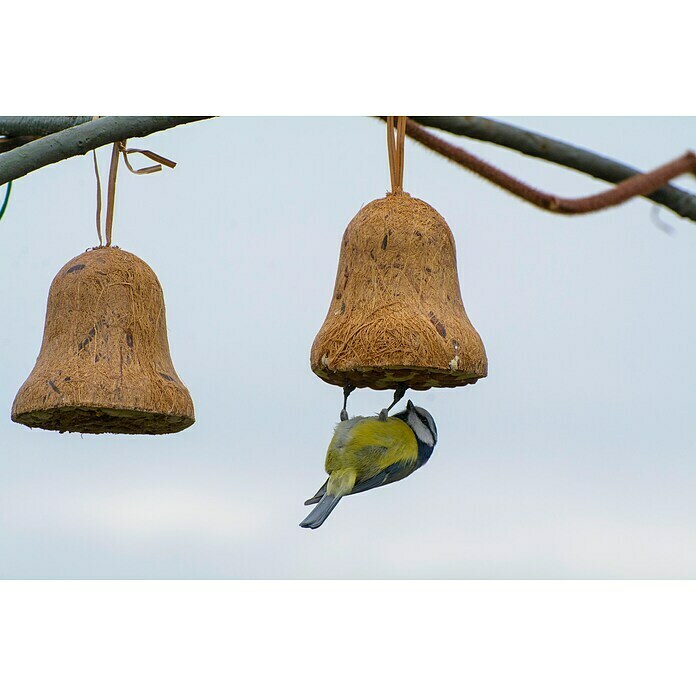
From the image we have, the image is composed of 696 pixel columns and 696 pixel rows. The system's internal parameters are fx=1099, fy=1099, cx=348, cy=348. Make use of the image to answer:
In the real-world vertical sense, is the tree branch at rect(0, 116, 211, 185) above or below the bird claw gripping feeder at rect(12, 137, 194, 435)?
above

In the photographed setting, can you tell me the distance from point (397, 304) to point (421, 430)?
86cm

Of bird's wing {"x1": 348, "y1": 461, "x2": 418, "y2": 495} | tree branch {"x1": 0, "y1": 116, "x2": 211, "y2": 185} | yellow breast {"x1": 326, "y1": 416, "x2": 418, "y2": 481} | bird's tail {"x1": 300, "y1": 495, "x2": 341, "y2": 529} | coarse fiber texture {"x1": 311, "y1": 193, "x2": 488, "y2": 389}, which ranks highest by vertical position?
tree branch {"x1": 0, "y1": 116, "x2": 211, "y2": 185}

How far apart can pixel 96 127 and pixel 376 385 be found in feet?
3.26

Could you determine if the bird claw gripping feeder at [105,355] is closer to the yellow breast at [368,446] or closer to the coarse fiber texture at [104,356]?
the coarse fiber texture at [104,356]

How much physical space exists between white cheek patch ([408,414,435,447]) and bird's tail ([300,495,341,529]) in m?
0.38

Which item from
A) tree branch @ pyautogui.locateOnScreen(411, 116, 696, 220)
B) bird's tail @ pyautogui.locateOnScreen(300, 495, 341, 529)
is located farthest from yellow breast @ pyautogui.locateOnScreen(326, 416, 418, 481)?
tree branch @ pyautogui.locateOnScreen(411, 116, 696, 220)

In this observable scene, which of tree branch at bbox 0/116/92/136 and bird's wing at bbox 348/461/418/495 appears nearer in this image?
tree branch at bbox 0/116/92/136

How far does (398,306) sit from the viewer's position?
2.49 m

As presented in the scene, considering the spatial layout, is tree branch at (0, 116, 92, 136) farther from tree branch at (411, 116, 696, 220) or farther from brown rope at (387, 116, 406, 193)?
tree branch at (411, 116, 696, 220)

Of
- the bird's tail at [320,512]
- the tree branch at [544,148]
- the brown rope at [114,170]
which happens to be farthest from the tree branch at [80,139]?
the bird's tail at [320,512]

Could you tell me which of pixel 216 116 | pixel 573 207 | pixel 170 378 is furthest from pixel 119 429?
pixel 573 207

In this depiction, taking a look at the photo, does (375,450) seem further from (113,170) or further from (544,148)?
(544,148)

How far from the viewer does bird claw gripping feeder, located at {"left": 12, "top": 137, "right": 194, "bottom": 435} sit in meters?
2.50

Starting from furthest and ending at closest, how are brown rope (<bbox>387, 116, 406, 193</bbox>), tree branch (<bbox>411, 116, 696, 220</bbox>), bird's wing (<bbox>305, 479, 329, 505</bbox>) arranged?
1. bird's wing (<bbox>305, 479, 329, 505</bbox>)
2. brown rope (<bbox>387, 116, 406, 193</bbox>)
3. tree branch (<bbox>411, 116, 696, 220</bbox>)
